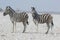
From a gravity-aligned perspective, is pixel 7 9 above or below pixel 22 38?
above

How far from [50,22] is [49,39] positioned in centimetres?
357

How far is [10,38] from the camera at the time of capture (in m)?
14.8

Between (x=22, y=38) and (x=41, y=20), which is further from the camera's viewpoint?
(x=41, y=20)

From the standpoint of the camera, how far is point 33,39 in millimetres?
14453

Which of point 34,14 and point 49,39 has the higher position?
point 34,14

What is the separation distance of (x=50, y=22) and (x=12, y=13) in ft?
8.69

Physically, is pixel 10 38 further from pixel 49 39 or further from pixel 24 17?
pixel 24 17

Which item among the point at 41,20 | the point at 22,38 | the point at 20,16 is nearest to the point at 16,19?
the point at 20,16

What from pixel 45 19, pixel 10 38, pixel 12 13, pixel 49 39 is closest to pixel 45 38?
pixel 49 39

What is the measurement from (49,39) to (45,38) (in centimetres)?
44

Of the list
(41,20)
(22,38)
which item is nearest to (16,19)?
(41,20)

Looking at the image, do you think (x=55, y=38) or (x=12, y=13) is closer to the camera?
(x=55, y=38)

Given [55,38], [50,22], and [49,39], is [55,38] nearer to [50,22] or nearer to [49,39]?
[49,39]

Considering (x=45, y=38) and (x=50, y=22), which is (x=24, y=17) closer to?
(x=50, y=22)
